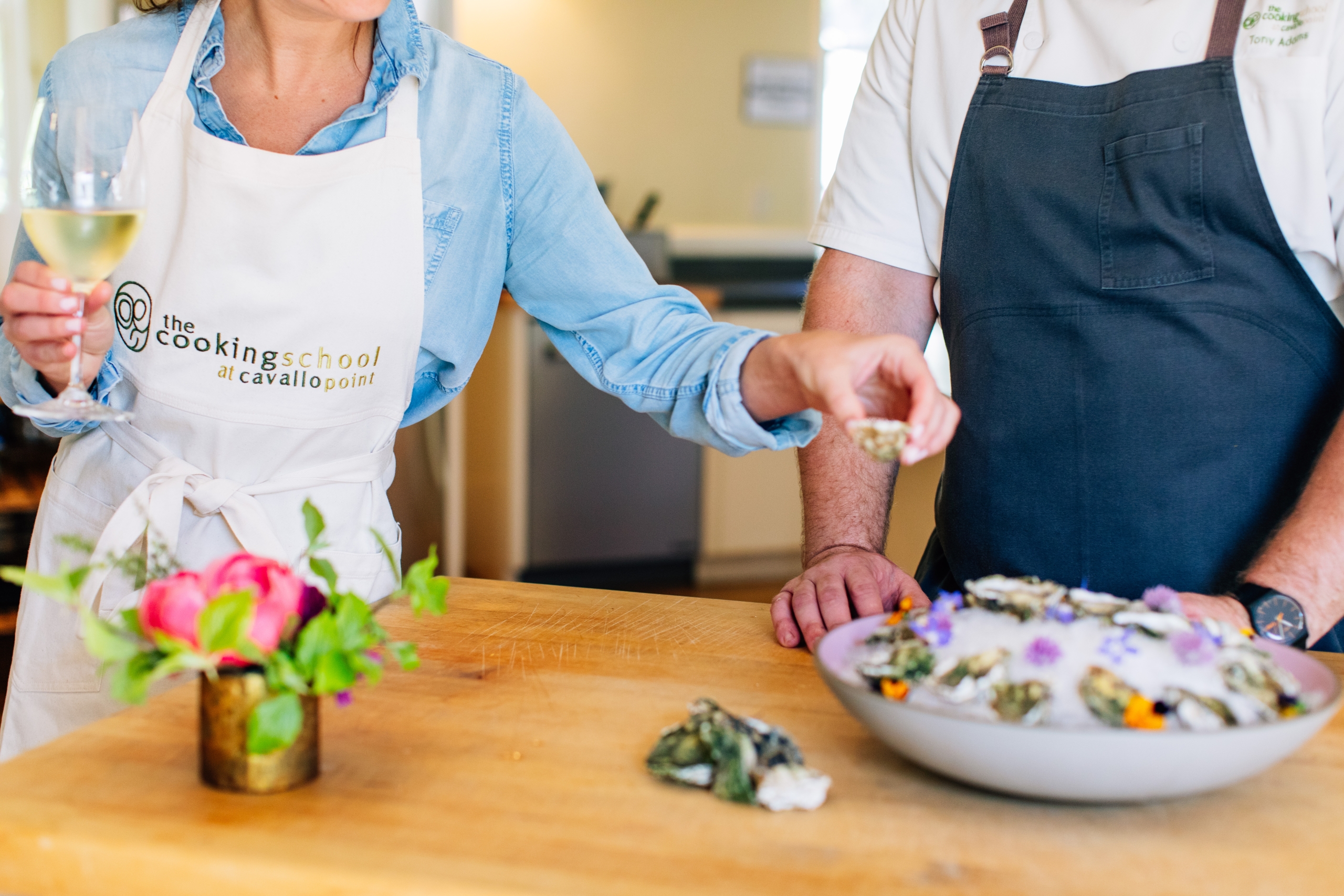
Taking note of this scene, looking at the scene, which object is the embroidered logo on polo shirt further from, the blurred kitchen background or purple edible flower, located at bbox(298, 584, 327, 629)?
the blurred kitchen background

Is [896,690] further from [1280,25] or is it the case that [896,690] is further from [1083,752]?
[1280,25]

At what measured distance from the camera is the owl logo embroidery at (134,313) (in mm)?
1158

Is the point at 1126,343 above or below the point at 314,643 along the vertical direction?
above

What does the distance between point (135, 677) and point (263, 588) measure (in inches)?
3.1

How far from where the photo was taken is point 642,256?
388cm

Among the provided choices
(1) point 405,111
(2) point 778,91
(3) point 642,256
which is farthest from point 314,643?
(2) point 778,91

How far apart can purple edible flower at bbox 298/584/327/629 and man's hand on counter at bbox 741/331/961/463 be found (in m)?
0.37

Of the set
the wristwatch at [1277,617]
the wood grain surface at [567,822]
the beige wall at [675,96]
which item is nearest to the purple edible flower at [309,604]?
the wood grain surface at [567,822]

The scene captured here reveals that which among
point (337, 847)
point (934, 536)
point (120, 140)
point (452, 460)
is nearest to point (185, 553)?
point (120, 140)

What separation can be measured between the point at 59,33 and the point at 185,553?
2.60 meters

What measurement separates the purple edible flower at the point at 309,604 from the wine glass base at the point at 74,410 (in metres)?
0.28

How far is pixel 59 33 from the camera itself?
126 inches

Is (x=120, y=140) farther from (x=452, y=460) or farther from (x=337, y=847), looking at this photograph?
(x=452, y=460)

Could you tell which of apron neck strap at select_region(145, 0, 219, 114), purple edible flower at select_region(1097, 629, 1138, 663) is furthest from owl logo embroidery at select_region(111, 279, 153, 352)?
purple edible flower at select_region(1097, 629, 1138, 663)
